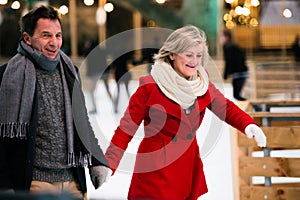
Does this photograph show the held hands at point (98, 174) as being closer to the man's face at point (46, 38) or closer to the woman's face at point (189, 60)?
the man's face at point (46, 38)

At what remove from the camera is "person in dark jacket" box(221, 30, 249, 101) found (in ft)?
45.6

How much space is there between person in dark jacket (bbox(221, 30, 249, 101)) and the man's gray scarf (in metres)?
10.8

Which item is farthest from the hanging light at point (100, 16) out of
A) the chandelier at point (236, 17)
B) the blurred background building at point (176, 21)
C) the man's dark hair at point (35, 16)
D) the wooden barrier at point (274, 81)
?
the man's dark hair at point (35, 16)

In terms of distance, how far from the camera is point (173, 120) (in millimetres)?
3492

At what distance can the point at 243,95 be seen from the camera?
1495 centimetres

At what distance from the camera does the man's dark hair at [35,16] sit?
3.14 metres

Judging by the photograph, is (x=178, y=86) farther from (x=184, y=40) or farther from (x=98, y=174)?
(x=98, y=174)

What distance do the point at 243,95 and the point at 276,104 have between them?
9.05 meters

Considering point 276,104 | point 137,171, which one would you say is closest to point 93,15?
point 276,104

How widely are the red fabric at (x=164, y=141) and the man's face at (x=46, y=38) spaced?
19.3 inches

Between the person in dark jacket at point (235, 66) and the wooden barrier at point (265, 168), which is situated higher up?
the person in dark jacket at point (235, 66)

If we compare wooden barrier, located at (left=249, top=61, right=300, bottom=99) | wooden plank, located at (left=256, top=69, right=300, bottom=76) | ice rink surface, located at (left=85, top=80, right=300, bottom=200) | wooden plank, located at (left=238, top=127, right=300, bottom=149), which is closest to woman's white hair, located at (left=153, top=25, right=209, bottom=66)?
ice rink surface, located at (left=85, top=80, right=300, bottom=200)

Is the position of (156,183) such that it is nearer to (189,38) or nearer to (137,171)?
(137,171)

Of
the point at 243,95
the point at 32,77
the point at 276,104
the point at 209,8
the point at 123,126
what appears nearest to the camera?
the point at 32,77
